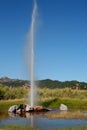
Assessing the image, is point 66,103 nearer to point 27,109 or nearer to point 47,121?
point 27,109

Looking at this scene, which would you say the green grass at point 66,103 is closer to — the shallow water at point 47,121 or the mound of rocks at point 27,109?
the mound of rocks at point 27,109

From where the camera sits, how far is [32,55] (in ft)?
179

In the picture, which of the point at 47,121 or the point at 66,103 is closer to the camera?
the point at 47,121

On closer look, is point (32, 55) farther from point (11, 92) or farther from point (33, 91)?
point (11, 92)

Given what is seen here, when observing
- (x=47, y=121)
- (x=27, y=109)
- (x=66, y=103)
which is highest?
(x=66, y=103)

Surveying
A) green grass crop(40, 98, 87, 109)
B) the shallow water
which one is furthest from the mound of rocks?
green grass crop(40, 98, 87, 109)

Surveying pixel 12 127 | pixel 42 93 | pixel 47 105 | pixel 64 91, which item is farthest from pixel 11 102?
pixel 12 127

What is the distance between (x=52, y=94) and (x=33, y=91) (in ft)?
96.7

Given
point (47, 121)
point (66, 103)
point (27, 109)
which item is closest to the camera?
point (47, 121)

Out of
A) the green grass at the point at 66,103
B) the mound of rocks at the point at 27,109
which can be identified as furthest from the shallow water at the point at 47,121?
the green grass at the point at 66,103

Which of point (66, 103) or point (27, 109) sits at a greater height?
point (66, 103)

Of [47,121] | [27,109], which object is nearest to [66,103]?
[27,109]

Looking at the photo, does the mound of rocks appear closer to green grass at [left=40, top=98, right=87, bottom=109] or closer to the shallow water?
the shallow water

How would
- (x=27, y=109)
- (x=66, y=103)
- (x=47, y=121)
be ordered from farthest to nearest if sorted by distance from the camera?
1. (x=66, y=103)
2. (x=27, y=109)
3. (x=47, y=121)
